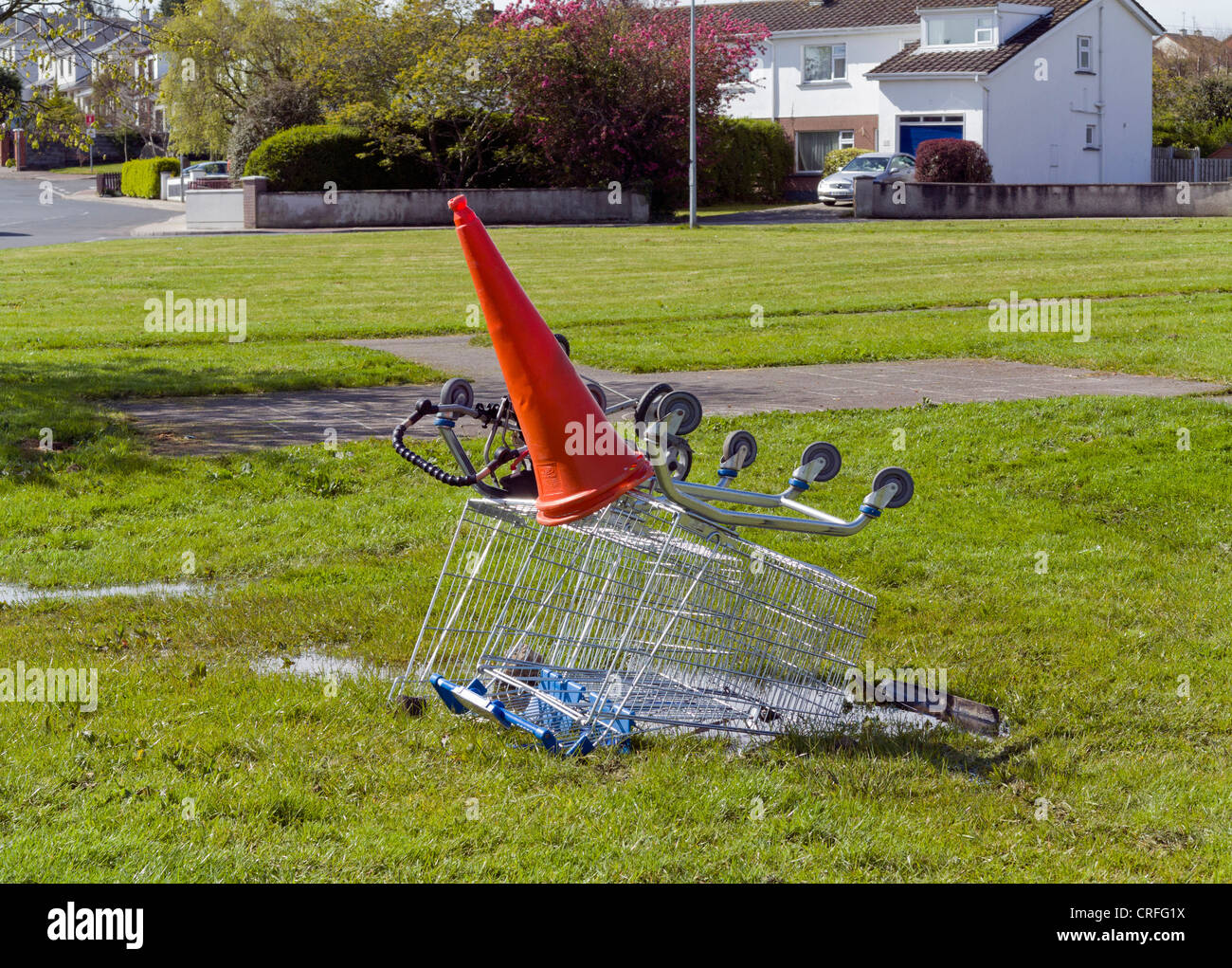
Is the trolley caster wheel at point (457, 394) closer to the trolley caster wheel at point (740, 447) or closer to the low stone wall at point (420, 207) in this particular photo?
the trolley caster wheel at point (740, 447)

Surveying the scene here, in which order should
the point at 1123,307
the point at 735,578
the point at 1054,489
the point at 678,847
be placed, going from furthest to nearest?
the point at 1123,307 → the point at 1054,489 → the point at 735,578 → the point at 678,847

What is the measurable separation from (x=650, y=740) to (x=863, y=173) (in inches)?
1462

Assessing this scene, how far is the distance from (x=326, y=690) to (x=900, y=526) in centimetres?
350

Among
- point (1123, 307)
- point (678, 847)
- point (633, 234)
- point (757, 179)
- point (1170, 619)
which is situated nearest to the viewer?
point (678, 847)

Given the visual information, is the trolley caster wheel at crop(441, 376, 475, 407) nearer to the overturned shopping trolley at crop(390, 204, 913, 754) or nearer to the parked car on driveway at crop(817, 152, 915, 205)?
the overturned shopping trolley at crop(390, 204, 913, 754)

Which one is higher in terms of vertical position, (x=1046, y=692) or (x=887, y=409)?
(x=887, y=409)

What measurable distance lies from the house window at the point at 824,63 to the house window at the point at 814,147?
6.65 ft

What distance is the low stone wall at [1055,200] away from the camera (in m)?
31.8

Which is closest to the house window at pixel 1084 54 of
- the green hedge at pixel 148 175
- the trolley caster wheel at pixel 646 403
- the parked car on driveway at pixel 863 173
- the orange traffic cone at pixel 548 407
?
the parked car on driveway at pixel 863 173

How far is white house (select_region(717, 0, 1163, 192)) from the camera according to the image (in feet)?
142
